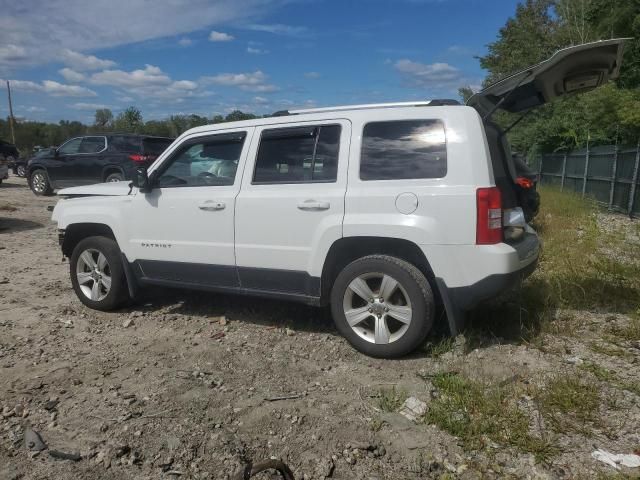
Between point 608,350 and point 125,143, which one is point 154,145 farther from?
point 608,350

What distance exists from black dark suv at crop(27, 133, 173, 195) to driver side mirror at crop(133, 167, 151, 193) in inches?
321

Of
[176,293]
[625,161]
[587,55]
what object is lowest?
[176,293]

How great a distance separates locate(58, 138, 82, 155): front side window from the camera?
14.8 metres

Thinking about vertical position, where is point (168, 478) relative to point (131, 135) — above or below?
below

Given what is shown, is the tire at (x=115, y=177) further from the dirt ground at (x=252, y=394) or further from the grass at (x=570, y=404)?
the grass at (x=570, y=404)

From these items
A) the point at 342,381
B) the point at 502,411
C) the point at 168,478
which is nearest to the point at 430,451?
the point at 502,411

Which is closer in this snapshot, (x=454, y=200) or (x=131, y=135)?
(x=454, y=200)

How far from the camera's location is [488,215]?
380 centimetres

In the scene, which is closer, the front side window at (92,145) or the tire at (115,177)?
the tire at (115,177)

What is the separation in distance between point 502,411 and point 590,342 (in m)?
1.58

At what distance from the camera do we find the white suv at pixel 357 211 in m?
3.90

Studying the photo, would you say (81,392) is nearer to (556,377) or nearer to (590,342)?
(556,377)

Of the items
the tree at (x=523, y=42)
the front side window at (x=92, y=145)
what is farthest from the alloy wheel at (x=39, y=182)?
the tree at (x=523, y=42)

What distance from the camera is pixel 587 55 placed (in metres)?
4.15
